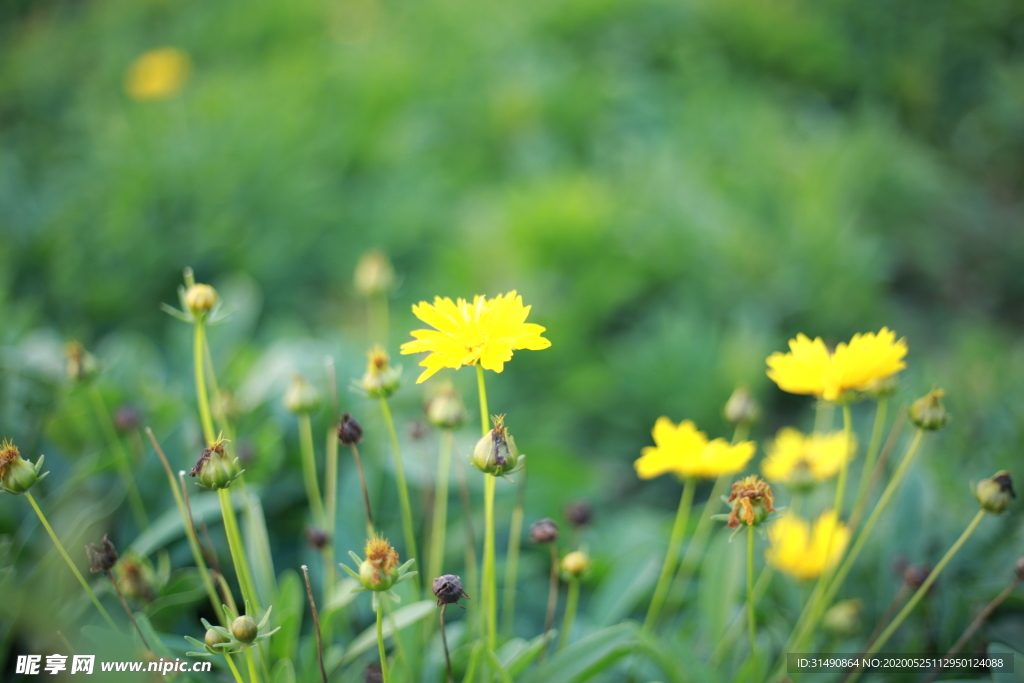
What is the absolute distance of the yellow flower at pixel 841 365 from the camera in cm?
77

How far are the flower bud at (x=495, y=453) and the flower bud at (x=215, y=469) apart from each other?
0.26 m

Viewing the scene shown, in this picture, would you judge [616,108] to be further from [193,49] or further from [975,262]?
[193,49]

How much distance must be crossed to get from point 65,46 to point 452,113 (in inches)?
93.6

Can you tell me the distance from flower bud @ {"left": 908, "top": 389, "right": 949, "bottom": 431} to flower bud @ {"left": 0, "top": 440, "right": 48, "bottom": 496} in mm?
1017

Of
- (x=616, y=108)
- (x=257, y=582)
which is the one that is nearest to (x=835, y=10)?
(x=616, y=108)

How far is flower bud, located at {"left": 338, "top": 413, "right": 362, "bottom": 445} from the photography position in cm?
83

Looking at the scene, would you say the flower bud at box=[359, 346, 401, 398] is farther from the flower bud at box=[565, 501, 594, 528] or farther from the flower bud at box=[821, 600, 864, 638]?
the flower bud at box=[821, 600, 864, 638]

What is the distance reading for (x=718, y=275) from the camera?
2.33m

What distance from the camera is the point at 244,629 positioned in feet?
2.22

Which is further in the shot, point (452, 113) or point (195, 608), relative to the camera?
point (452, 113)

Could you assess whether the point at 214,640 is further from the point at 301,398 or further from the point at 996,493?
the point at 996,493

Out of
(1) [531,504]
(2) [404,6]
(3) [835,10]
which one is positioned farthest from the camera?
(2) [404,6]

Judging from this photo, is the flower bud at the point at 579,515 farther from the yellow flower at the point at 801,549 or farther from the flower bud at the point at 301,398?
the flower bud at the point at 301,398

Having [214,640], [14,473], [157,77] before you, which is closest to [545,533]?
[214,640]
